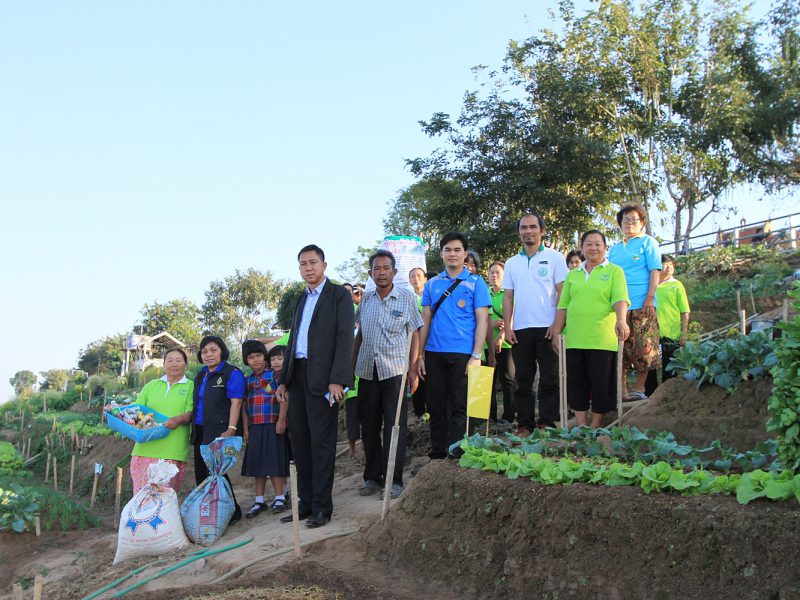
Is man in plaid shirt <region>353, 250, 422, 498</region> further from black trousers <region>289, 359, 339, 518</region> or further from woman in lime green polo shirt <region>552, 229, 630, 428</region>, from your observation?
woman in lime green polo shirt <region>552, 229, 630, 428</region>

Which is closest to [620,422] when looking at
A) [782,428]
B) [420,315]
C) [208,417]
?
[420,315]

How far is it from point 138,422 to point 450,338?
2.81 m

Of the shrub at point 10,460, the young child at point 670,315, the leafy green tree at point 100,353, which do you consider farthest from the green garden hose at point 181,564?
the leafy green tree at point 100,353

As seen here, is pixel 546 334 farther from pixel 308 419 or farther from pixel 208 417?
pixel 208 417

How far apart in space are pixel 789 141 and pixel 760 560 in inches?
964

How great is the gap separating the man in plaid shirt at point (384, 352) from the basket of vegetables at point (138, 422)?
74.7 inches

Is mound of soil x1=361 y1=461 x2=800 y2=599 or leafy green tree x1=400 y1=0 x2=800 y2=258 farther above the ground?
leafy green tree x1=400 y1=0 x2=800 y2=258

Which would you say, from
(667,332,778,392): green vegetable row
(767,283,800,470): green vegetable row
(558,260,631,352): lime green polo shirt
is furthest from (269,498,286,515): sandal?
(767,283,800,470): green vegetable row

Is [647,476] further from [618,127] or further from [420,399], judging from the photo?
[618,127]

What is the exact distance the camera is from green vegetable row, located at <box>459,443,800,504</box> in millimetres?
3068

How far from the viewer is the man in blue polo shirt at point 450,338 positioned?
18.7ft

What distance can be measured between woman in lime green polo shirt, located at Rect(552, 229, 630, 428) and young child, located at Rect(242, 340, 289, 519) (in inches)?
96.0

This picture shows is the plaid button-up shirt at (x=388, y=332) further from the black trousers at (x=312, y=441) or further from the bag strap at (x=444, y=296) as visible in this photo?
the black trousers at (x=312, y=441)

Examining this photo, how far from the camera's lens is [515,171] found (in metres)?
18.9
